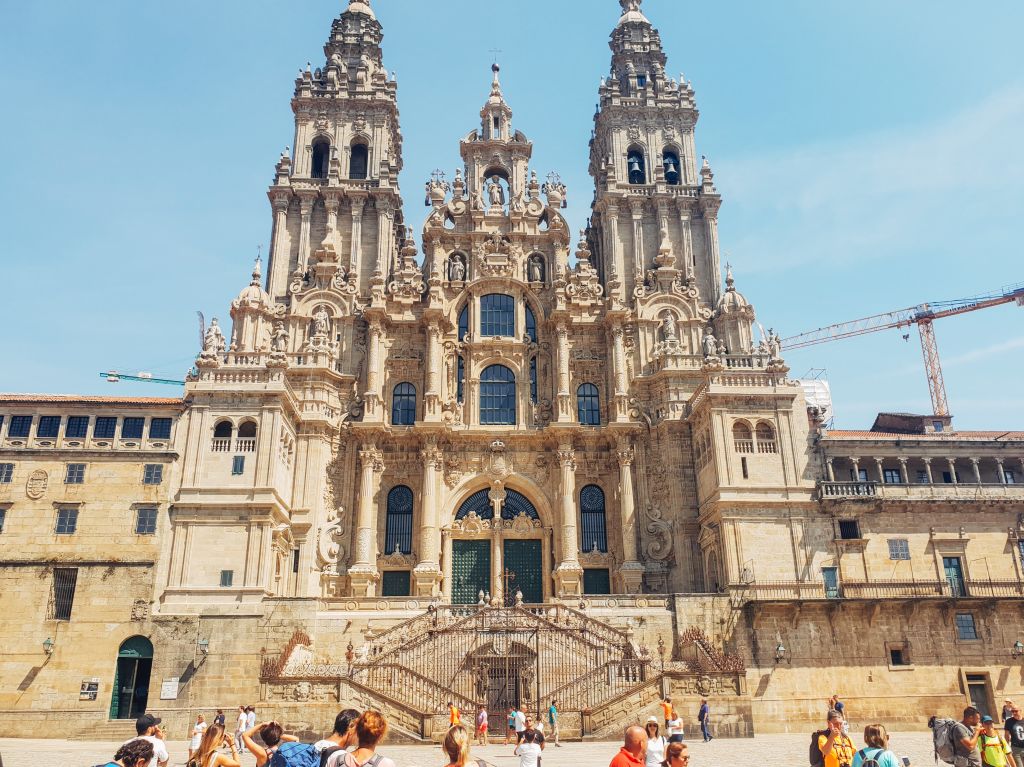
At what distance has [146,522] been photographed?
35.0m

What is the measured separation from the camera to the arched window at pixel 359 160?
5059cm

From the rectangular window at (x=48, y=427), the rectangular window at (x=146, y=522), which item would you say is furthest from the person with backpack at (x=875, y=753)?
the rectangular window at (x=48, y=427)

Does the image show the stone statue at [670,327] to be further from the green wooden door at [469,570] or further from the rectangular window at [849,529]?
the green wooden door at [469,570]

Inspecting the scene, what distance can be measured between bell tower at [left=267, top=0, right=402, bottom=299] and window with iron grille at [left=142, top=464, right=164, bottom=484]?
13.3 m

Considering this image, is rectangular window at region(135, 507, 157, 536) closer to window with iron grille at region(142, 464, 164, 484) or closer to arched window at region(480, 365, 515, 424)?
window with iron grille at region(142, 464, 164, 484)

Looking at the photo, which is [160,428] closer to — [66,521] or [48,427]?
[48,427]

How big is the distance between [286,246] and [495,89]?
16.7 m

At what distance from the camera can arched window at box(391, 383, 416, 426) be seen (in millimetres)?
45469

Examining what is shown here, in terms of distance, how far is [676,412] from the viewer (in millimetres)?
43500

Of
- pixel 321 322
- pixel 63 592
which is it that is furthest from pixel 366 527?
pixel 63 592

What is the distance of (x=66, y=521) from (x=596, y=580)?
78.4 feet

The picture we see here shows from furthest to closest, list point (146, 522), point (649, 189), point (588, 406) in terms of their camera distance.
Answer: point (649, 189) < point (588, 406) < point (146, 522)

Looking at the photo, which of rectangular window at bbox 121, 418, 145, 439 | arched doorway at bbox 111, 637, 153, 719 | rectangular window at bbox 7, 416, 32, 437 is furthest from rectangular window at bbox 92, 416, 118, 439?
arched doorway at bbox 111, 637, 153, 719

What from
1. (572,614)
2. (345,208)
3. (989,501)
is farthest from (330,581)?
(989,501)
